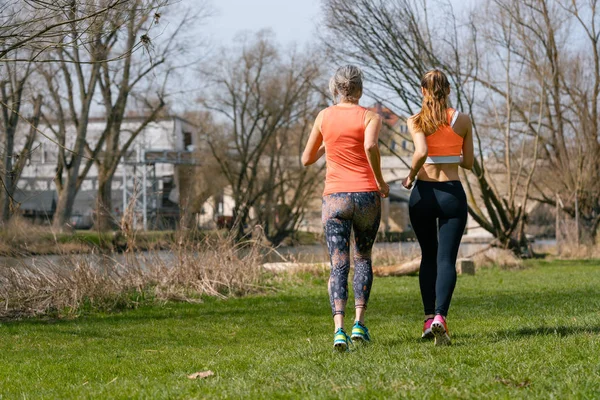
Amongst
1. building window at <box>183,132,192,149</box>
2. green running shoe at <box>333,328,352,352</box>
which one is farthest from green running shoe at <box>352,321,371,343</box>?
building window at <box>183,132,192,149</box>

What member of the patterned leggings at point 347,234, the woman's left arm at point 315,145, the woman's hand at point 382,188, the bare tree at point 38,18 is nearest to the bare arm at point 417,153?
the woman's hand at point 382,188

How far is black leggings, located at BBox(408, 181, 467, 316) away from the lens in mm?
6098

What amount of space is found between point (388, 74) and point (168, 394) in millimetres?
16874

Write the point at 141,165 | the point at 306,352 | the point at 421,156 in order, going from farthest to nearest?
the point at 141,165, the point at 421,156, the point at 306,352

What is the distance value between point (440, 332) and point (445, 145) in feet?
4.66

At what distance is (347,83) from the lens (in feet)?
20.0

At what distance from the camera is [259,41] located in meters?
39.9

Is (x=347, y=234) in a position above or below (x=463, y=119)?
below

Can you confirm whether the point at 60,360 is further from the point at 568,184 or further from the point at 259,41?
the point at 259,41

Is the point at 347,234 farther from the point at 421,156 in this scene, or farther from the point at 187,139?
the point at 187,139

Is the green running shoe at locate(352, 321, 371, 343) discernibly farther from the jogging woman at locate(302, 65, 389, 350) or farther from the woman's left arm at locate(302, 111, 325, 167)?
the woman's left arm at locate(302, 111, 325, 167)

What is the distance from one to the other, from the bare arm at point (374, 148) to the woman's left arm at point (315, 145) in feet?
1.30

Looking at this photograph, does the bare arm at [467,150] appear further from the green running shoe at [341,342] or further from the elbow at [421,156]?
the green running shoe at [341,342]

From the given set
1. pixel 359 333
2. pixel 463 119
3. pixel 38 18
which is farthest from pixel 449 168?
pixel 38 18
